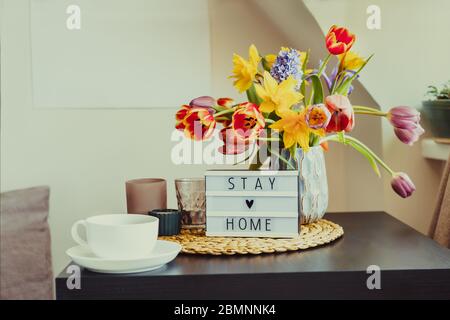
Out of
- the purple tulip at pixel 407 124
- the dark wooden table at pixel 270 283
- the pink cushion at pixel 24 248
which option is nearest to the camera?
the dark wooden table at pixel 270 283

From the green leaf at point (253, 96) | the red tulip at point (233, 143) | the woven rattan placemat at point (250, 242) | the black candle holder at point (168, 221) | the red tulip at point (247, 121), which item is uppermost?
the green leaf at point (253, 96)

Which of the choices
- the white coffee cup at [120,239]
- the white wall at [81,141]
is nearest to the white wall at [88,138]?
the white wall at [81,141]

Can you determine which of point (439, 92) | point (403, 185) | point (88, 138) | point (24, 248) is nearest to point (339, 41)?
point (403, 185)

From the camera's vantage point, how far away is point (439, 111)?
145 centimetres

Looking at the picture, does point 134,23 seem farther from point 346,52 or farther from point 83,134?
point 346,52

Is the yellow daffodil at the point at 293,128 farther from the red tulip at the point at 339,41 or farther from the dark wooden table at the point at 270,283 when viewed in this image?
the dark wooden table at the point at 270,283

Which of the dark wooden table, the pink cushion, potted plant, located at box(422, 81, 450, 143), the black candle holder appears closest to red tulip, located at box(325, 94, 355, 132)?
the dark wooden table

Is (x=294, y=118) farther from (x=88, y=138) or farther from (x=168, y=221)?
(x=88, y=138)

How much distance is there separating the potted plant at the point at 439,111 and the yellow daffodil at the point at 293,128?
0.51 metres

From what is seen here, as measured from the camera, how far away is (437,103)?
1442mm

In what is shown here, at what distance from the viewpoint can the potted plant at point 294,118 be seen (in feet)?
3.43
